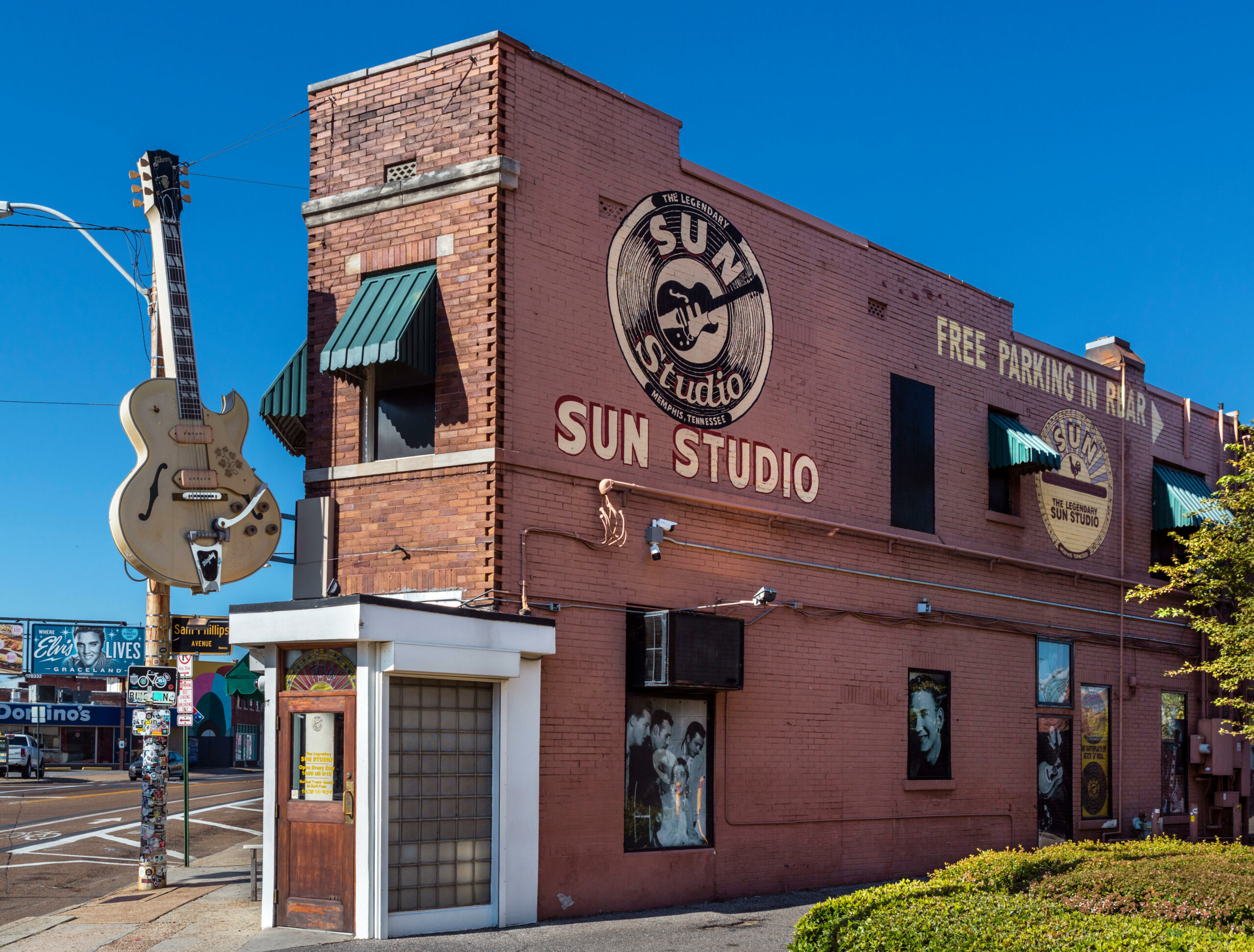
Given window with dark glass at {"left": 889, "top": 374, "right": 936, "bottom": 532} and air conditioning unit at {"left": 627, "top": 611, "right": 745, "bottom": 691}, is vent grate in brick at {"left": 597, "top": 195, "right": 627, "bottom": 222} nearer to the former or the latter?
air conditioning unit at {"left": 627, "top": 611, "right": 745, "bottom": 691}

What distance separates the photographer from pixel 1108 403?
76.9 ft

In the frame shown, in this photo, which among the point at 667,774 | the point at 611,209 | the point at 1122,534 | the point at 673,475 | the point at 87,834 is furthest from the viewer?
the point at 1122,534

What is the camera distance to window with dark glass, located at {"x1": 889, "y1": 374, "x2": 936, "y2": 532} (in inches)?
736

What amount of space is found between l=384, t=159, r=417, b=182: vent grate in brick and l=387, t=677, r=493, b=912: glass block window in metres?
5.95

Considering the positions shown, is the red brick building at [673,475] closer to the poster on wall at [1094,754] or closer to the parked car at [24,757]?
the poster on wall at [1094,754]

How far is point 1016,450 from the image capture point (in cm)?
1997

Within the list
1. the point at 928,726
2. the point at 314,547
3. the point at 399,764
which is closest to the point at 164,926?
the point at 399,764

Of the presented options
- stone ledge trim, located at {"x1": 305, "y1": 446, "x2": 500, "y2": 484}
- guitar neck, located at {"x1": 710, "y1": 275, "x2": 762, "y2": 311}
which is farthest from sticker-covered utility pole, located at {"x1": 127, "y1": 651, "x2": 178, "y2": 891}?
guitar neck, located at {"x1": 710, "y1": 275, "x2": 762, "y2": 311}

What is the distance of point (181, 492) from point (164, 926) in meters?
4.47

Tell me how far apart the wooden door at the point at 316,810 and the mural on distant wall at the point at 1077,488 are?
13.4m

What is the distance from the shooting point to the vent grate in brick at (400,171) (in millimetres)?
14625

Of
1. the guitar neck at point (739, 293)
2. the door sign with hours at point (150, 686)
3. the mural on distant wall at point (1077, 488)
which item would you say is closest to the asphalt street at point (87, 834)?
the door sign with hours at point (150, 686)

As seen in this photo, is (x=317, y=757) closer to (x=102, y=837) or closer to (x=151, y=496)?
(x=151, y=496)

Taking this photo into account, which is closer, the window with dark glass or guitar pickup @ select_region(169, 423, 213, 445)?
guitar pickup @ select_region(169, 423, 213, 445)
